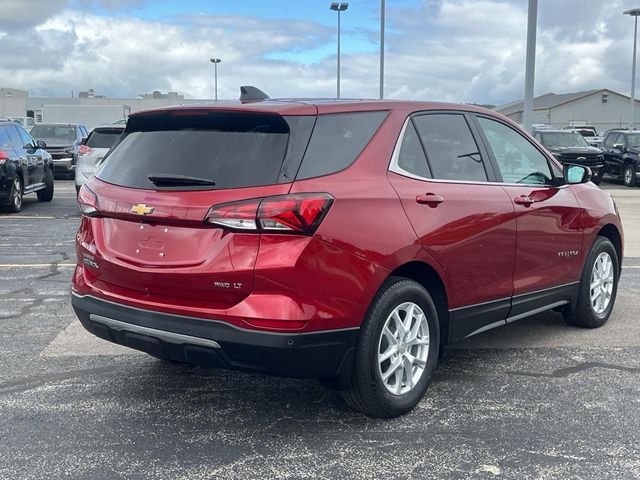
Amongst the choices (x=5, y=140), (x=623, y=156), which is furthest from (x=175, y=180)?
(x=623, y=156)

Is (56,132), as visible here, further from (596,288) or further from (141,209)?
(141,209)

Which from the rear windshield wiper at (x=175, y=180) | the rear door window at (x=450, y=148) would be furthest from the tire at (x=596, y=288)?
the rear windshield wiper at (x=175, y=180)

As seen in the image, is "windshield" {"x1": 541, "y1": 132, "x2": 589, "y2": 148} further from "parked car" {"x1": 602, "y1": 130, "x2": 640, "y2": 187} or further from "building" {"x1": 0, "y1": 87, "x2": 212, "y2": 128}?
"building" {"x1": 0, "y1": 87, "x2": 212, "y2": 128}

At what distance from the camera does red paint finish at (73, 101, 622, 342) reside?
3.37 metres

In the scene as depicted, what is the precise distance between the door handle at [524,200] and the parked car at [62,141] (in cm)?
1877

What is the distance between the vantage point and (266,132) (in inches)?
142

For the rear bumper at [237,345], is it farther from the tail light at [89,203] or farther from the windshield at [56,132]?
the windshield at [56,132]

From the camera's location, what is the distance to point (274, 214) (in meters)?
3.35

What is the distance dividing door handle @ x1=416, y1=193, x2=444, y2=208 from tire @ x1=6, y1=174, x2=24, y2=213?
11.2 metres

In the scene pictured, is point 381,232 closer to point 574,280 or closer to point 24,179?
point 574,280

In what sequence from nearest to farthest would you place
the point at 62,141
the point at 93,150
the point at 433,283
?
the point at 433,283, the point at 93,150, the point at 62,141

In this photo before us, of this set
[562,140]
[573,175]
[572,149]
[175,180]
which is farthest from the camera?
[562,140]

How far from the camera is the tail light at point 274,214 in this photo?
3354mm

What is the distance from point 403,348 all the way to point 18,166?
37.9 ft
